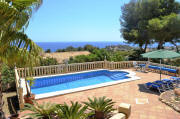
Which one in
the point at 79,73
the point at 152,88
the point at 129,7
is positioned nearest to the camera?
the point at 152,88

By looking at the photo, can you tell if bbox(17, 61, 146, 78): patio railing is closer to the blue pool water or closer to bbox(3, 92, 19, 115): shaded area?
the blue pool water

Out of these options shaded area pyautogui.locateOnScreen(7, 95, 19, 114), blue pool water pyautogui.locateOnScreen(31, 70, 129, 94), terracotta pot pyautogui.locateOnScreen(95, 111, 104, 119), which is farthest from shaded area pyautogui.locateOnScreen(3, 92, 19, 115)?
terracotta pot pyautogui.locateOnScreen(95, 111, 104, 119)

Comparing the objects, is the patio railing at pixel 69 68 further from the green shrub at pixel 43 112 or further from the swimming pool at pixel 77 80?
the green shrub at pixel 43 112

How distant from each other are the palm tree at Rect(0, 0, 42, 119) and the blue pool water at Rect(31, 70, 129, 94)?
626cm

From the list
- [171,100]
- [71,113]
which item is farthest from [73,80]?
[71,113]

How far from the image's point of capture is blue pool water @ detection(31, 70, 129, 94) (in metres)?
9.16

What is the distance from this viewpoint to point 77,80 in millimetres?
10758

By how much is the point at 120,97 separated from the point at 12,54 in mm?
4856

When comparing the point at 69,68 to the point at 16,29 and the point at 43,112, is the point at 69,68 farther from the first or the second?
the point at 16,29

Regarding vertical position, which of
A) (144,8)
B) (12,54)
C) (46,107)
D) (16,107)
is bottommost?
(16,107)

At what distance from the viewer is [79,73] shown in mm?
11039

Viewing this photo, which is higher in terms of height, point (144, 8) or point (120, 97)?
point (144, 8)

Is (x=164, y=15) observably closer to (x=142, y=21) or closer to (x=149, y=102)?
(x=142, y=21)

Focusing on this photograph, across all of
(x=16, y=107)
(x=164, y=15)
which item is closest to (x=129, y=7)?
(x=164, y=15)
